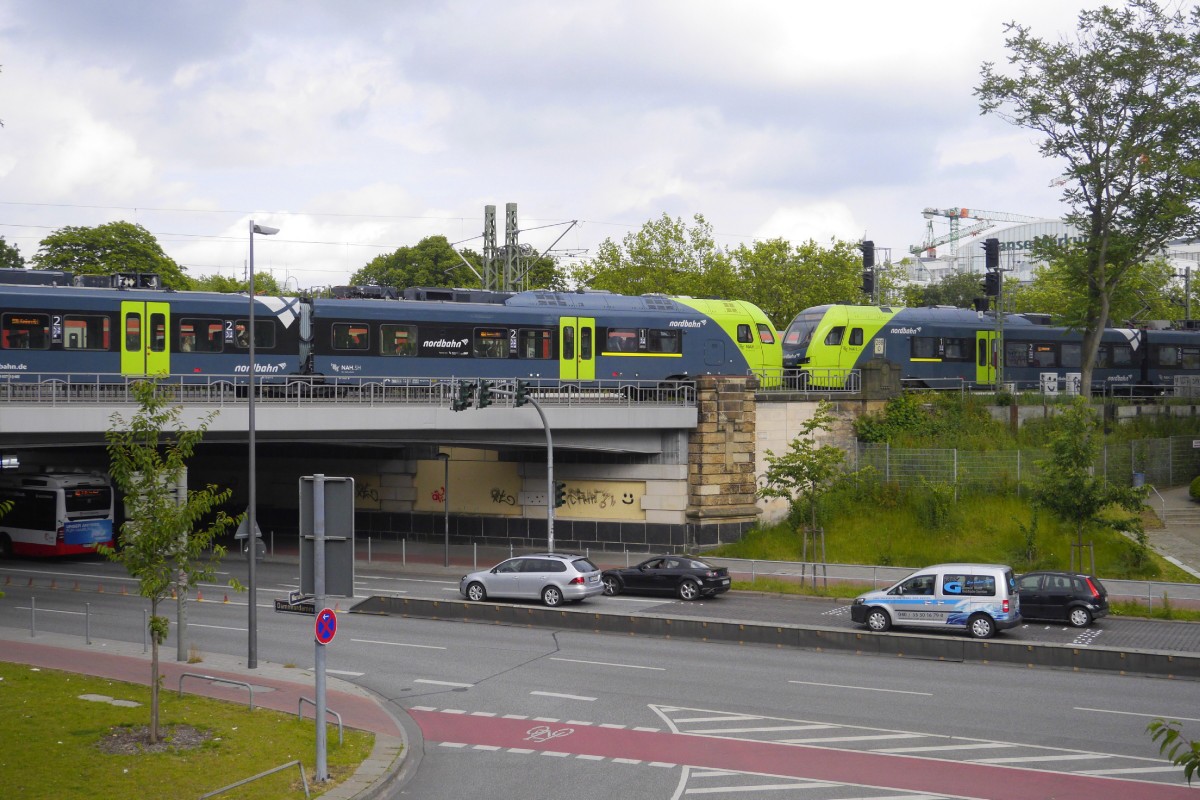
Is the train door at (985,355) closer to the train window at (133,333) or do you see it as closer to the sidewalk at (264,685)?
the train window at (133,333)

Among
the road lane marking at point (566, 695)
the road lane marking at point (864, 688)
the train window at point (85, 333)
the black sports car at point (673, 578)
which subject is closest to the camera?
the road lane marking at point (566, 695)

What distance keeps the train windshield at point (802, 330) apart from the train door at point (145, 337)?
25722 millimetres

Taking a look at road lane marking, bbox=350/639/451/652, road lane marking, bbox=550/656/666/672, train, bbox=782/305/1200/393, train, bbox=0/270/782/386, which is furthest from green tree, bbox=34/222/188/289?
road lane marking, bbox=550/656/666/672

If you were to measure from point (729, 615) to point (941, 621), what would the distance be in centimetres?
579

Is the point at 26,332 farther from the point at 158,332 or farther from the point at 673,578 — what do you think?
the point at 673,578

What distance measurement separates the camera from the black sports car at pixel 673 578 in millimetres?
32719

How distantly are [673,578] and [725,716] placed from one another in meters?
13.9

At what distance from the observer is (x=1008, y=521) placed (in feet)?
126

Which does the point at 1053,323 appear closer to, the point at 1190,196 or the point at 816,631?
the point at 1190,196

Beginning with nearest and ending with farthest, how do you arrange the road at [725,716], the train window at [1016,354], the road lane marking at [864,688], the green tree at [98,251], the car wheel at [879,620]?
the road at [725,716] < the road lane marking at [864,688] < the car wheel at [879,620] < the train window at [1016,354] < the green tree at [98,251]

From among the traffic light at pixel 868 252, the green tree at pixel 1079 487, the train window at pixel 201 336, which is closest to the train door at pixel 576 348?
the train window at pixel 201 336

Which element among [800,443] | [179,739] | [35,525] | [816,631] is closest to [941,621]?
[816,631]

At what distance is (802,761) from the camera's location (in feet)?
53.8

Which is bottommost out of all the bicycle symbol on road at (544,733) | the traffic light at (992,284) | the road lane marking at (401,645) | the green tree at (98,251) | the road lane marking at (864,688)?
the road lane marking at (401,645)
